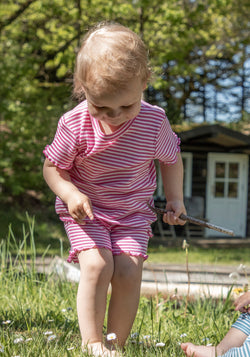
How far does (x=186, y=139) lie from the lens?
13.1m

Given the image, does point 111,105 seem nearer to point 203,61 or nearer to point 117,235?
point 117,235

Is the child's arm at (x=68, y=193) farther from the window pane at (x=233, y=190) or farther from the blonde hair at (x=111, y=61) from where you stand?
the window pane at (x=233, y=190)

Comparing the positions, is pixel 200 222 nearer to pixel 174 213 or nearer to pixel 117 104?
pixel 174 213

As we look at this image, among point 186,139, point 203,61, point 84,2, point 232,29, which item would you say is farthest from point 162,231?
point 203,61

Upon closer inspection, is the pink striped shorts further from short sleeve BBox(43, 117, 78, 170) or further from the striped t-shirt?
short sleeve BBox(43, 117, 78, 170)

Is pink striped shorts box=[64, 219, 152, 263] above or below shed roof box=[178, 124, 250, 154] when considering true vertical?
below

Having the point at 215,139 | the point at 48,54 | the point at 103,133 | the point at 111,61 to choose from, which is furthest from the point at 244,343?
the point at 48,54

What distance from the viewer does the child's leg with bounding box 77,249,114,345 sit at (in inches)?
69.0

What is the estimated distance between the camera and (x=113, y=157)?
188 cm

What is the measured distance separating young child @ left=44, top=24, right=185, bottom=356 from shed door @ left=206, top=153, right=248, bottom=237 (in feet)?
40.3

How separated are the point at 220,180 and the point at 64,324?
12.5m

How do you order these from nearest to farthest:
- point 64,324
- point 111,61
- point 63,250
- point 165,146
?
1. point 111,61
2. point 165,146
3. point 64,324
4. point 63,250

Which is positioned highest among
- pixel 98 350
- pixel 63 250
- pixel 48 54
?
pixel 48 54

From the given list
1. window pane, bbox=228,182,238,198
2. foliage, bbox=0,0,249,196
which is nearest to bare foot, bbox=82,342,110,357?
foliage, bbox=0,0,249,196
